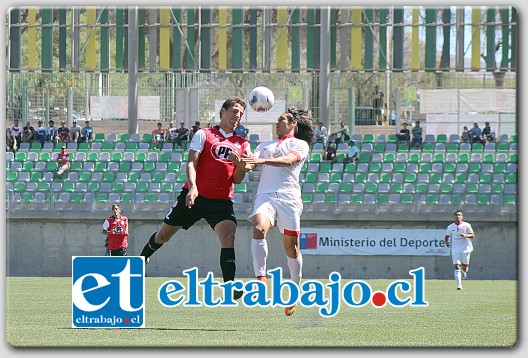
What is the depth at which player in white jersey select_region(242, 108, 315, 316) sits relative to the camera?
9875 mm

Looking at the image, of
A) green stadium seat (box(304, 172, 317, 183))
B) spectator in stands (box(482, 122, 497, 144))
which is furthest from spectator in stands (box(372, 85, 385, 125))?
green stadium seat (box(304, 172, 317, 183))

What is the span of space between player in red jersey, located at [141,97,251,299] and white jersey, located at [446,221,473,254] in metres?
11.2

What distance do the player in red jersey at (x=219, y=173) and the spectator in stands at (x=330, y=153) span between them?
1607 centimetres

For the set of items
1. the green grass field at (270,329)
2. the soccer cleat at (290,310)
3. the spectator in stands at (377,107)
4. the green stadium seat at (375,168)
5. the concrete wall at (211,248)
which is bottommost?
the concrete wall at (211,248)

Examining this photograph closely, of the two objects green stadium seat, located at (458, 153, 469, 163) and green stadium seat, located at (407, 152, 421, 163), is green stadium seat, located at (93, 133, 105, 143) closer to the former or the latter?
green stadium seat, located at (407, 152, 421, 163)

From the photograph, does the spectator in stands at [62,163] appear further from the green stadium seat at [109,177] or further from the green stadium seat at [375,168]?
the green stadium seat at [375,168]

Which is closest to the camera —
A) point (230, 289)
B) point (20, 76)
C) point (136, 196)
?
point (230, 289)

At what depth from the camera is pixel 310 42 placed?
94.2 feet

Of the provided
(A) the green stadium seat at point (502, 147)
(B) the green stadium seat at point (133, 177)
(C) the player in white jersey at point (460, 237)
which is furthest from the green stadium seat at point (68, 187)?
(A) the green stadium seat at point (502, 147)

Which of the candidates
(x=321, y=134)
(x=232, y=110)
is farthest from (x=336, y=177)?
(x=232, y=110)

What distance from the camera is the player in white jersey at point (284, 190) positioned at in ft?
32.4

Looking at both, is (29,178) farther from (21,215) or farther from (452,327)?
(452,327)

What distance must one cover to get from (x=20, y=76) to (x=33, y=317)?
22825 millimetres

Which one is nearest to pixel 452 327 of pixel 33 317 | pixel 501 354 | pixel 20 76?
pixel 501 354
